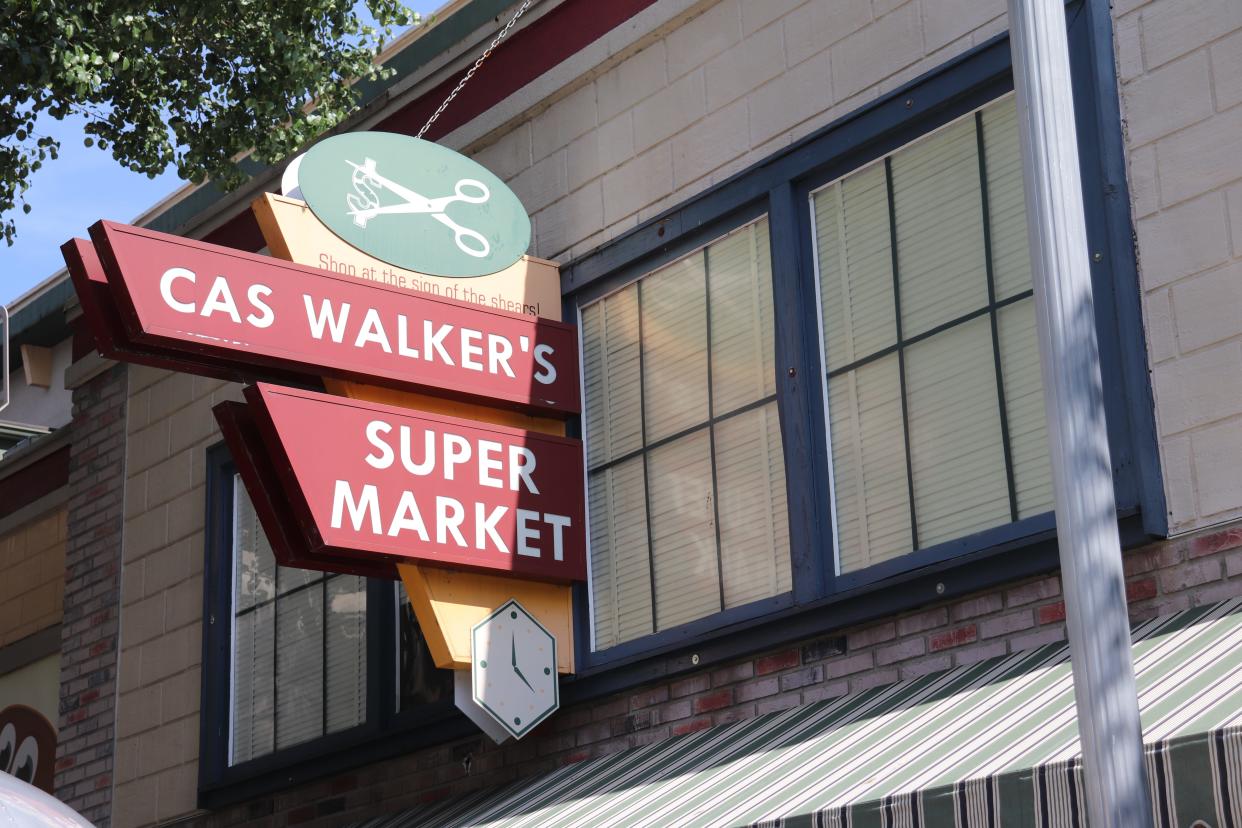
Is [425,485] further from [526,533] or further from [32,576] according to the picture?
[32,576]

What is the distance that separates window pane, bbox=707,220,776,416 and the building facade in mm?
18

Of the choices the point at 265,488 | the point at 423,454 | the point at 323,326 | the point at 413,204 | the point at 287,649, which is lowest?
the point at 287,649

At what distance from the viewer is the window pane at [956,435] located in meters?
6.61

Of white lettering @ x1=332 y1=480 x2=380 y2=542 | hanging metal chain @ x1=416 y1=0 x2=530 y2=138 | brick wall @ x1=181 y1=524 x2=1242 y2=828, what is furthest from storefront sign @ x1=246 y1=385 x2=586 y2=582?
hanging metal chain @ x1=416 y1=0 x2=530 y2=138

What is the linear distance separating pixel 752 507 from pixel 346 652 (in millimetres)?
3084

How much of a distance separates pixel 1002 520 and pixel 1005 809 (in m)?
1.93

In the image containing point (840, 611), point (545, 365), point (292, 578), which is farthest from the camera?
point (292, 578)

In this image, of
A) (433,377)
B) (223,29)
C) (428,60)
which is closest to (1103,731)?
(433,377)

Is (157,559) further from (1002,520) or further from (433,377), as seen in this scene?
(1002,520)

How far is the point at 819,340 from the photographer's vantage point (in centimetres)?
743

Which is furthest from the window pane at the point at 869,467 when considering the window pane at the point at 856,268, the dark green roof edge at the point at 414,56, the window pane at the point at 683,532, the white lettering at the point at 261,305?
the dark green roof edge at the point at 414,56

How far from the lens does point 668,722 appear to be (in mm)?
7547

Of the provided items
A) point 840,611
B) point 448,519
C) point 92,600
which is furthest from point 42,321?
point 840,611

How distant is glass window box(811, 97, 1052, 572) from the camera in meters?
6.60
